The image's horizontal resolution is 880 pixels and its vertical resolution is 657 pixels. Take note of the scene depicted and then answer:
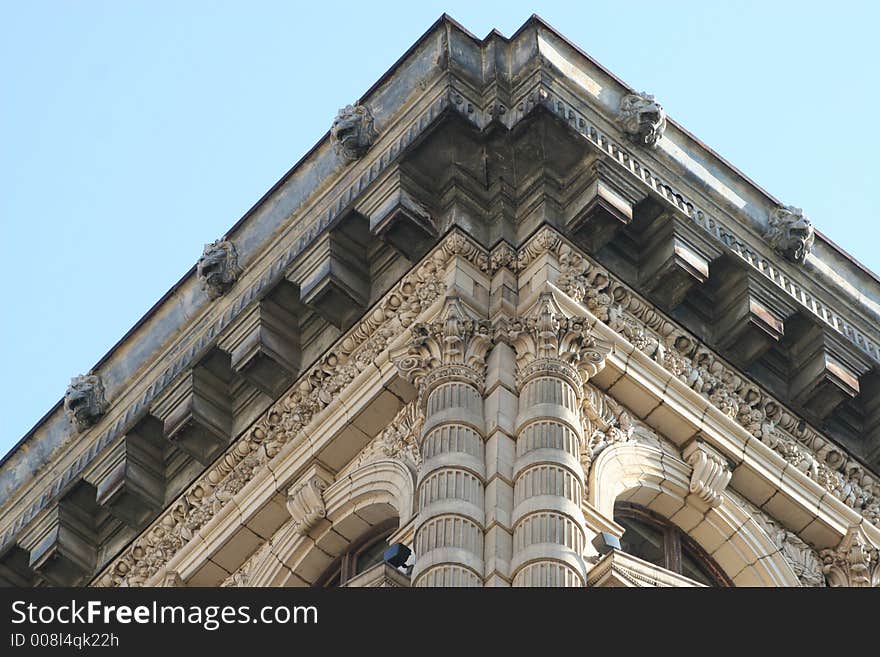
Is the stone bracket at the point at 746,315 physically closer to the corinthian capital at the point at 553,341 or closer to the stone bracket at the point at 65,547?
the corinthian capital at the point at 553,341

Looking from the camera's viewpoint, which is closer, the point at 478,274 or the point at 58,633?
the point at 58,633

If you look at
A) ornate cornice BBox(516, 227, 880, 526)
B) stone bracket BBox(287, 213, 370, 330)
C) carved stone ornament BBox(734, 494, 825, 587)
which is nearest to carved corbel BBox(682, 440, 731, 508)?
carved stone ornament BBox(734, 494, 825, 587)

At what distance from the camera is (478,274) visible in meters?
29.6

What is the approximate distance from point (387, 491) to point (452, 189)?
3622 mm

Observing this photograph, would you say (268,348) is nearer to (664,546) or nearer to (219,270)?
(219,270)

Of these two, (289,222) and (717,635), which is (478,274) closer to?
(289,222)

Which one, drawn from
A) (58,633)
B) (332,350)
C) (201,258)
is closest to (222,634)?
(58,633)

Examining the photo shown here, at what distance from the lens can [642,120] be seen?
3081 centimetres

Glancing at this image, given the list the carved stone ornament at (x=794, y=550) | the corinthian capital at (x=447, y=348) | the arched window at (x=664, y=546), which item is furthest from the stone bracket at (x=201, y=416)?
the carved stone ornament at (x=794, y=550)

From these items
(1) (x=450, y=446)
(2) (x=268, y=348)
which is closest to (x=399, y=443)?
(1) (x=450, y=446)

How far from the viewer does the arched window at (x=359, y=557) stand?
94.9ft

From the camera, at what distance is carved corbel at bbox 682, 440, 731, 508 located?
95.0ft

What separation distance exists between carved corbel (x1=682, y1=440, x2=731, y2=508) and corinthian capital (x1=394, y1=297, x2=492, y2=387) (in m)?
2.47

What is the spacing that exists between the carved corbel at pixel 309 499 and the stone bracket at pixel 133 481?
2.60m
